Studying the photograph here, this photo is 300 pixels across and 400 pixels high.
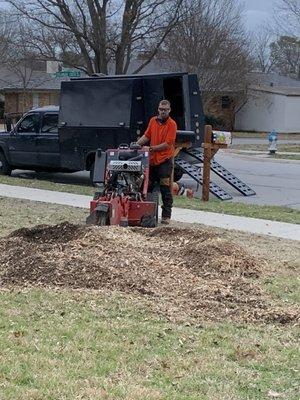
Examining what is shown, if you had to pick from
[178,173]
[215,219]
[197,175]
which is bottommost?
[215,219]

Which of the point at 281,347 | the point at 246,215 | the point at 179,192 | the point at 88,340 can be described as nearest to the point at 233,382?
the point at 281,347

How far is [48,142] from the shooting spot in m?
18.2

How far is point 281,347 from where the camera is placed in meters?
5.13

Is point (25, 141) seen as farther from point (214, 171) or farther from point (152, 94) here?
point (214, 171)

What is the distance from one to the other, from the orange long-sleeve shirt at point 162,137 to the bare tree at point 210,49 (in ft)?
94.2

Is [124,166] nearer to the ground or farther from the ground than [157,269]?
farther from the ground

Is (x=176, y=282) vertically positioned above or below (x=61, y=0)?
below

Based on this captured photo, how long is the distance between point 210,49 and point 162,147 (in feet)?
112

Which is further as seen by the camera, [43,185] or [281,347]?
[43,185]

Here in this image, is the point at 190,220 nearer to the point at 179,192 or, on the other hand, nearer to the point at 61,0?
the point at 179,192

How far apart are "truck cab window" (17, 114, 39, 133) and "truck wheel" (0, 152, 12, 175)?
3.53 ft

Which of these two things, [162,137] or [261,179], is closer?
[162,137]

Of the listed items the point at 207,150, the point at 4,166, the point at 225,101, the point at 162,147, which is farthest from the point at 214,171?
the point at 225,101

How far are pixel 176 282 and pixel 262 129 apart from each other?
50865 mm
